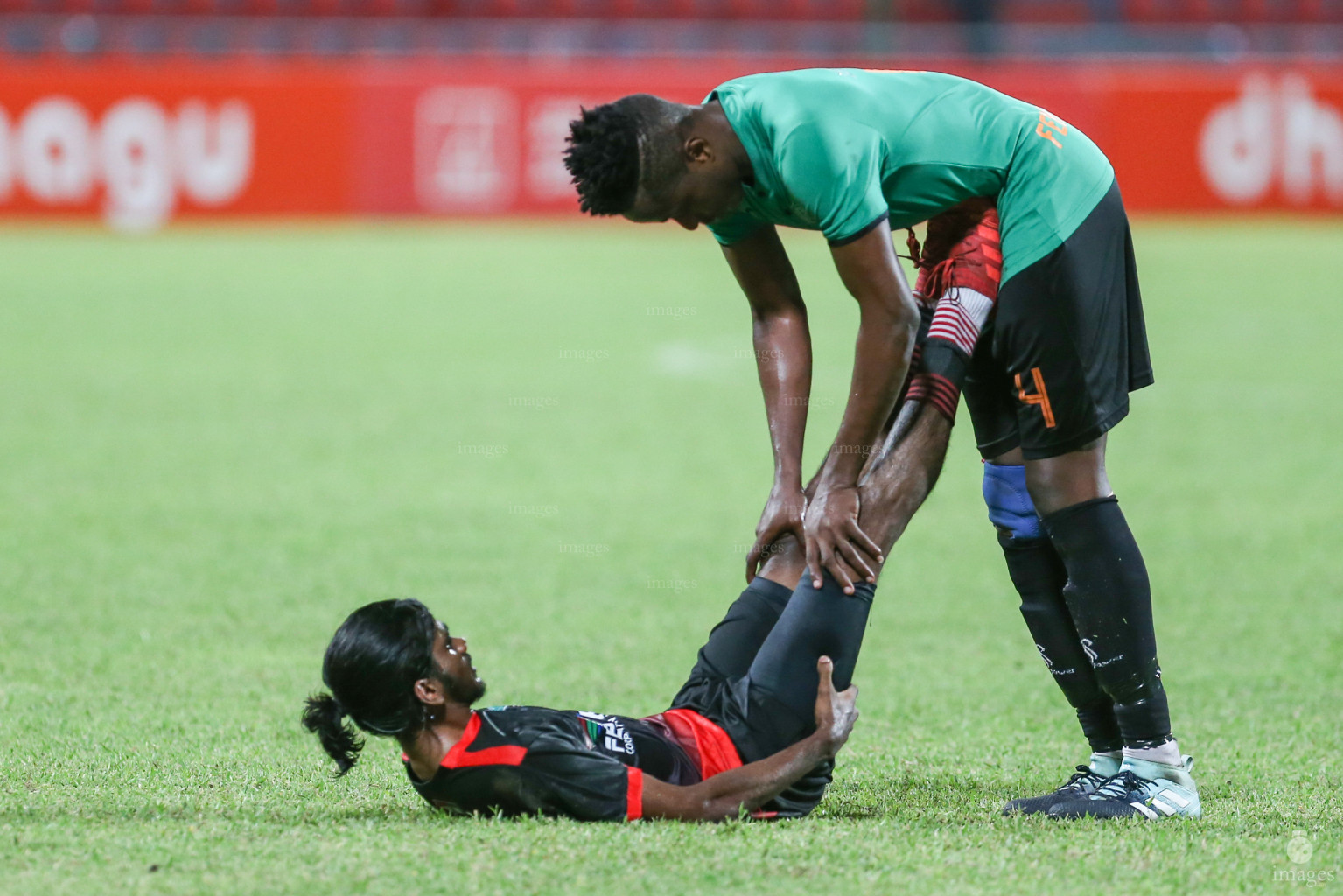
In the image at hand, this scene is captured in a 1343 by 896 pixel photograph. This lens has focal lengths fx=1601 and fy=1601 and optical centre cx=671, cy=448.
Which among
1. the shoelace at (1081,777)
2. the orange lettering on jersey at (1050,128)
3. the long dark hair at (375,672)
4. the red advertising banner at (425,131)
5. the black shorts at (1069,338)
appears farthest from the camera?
the red advertising banner at (425,131)

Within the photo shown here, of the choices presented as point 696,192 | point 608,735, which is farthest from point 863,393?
point 608,735

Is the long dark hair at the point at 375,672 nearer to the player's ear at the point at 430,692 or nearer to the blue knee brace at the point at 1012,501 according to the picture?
the player's ear at the point at 430,692

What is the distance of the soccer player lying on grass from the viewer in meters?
3.33

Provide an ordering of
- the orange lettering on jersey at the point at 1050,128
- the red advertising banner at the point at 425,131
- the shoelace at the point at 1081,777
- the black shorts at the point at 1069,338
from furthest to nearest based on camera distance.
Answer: the red advertising banner at the point at 425,131 → the shoelace at the point at 1081,777 → the orange lettering on jersey at the point at 1050,128 → the black shorts at the point at 1069,338

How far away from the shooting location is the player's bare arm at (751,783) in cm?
332

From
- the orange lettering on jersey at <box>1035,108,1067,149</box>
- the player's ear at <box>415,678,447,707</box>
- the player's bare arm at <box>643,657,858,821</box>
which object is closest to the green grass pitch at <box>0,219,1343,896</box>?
the player's bare arm at <box>643,657,858,821</box>

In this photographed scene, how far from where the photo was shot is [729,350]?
1283 cm

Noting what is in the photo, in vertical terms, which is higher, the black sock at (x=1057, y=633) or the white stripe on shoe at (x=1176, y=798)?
the black sock at (x=1057, y=633)

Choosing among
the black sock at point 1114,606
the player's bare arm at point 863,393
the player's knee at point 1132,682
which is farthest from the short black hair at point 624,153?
the player's knee at point 1132,682

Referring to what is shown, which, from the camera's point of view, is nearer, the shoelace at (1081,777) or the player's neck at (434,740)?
the player's neck at (434,740)

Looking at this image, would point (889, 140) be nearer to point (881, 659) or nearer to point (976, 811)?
point (976, 811)

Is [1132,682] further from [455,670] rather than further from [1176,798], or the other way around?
[455,670]

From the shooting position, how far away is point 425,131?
1959cm

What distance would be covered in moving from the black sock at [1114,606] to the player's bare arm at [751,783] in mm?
630
